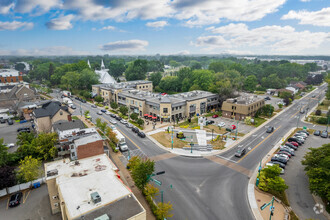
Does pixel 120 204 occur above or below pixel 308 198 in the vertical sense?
above

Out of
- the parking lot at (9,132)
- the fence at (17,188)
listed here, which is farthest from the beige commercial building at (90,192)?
the parking lot at (9,132)

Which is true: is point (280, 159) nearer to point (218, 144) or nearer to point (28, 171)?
point (218, 144)

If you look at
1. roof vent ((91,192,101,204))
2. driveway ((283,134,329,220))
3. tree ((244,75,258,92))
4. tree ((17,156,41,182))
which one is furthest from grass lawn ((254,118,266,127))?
tree ((17,156,41,182))

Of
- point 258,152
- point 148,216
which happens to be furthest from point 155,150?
point 258,152

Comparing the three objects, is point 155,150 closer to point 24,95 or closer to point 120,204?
point 120,204

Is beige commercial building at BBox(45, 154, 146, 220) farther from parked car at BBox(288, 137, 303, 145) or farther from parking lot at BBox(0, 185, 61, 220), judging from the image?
parked car at BBox(288, 137, 303, 145)

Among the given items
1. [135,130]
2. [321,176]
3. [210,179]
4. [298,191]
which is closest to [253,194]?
[210,179]
